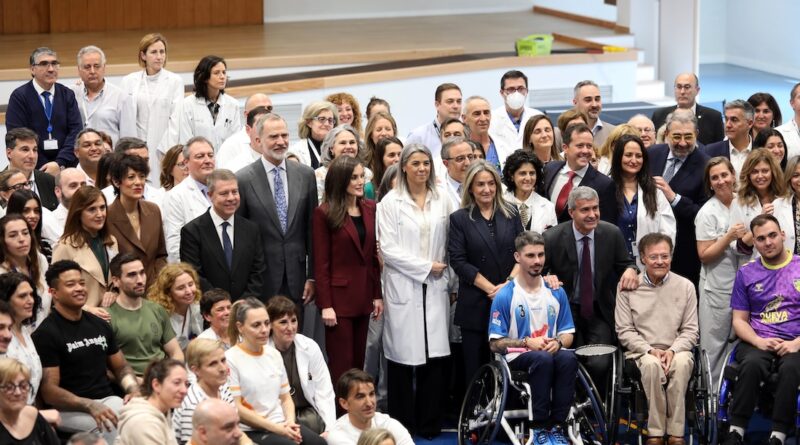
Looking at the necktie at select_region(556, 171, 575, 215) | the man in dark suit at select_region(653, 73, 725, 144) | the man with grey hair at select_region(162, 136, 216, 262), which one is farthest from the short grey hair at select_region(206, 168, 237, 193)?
the man in dark suit at select_region(653, 73, 725, 144)

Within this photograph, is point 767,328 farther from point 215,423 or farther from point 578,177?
point 215,423

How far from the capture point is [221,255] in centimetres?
647

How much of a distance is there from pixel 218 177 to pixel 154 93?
2804mm

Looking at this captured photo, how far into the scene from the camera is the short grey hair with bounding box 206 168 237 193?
6367 mm

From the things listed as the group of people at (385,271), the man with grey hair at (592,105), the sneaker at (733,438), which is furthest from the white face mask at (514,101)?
the sneaker at (733,438)

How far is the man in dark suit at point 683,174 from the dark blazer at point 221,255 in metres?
2.40

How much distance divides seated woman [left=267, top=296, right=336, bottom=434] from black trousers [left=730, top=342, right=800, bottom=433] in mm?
2085

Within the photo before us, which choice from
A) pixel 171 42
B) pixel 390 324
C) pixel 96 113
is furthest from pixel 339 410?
pixel 171 42

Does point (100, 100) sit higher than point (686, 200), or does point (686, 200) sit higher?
point (100, 100)

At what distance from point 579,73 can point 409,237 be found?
23.0ft

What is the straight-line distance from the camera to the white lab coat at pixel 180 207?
22.0ft

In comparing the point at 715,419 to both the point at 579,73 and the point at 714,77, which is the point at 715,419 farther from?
the point at 714,77

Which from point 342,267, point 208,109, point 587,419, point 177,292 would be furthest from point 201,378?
point 208,109

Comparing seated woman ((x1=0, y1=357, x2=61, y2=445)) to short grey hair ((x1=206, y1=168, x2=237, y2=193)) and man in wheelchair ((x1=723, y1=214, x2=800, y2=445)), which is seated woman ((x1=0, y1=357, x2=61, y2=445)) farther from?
man in wheelchair ((x1=723, y1=214, x2=800, y2=445))
